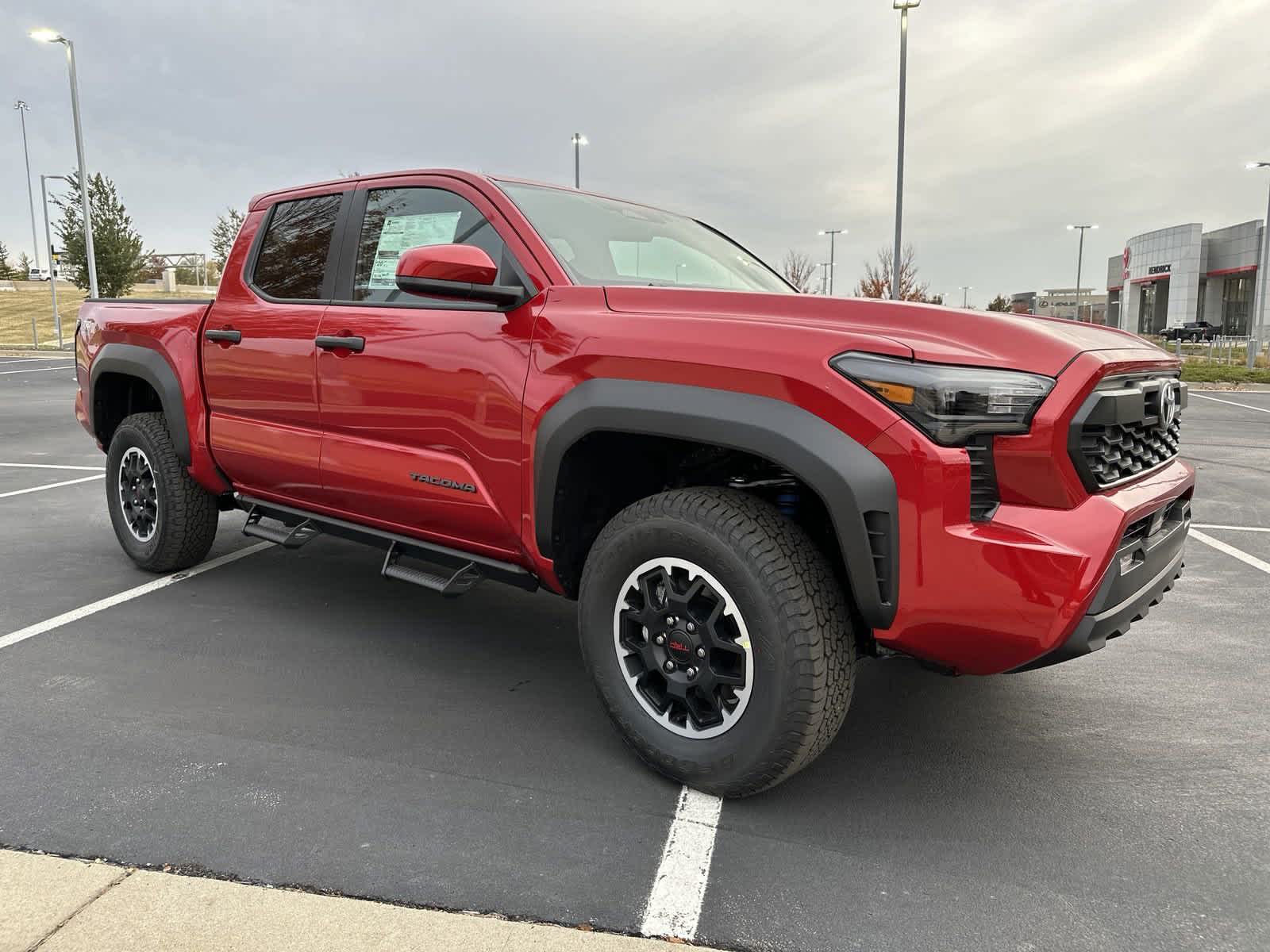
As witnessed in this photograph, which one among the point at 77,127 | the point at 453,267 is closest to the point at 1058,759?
the point at 453,267

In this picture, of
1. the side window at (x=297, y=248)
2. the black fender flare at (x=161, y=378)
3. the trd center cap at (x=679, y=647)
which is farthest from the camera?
the black fender flare at (x=161, y=378)

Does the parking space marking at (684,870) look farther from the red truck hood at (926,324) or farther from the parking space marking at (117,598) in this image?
the parking space marking at (117,598)

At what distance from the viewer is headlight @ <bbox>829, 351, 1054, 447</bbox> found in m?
2.27

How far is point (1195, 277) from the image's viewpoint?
58.3 metres

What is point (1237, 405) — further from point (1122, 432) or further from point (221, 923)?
point (221, 923)

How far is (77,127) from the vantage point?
26.4m

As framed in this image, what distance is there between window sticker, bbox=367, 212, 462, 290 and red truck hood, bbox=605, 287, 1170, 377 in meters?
0.99

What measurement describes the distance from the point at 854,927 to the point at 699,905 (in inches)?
14.2

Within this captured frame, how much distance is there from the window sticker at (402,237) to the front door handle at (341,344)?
0.24 m

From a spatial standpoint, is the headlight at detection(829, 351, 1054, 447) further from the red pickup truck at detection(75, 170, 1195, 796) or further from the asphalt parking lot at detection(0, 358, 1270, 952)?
the asphalt parking lot at detection(0, 358, 1270, 952)

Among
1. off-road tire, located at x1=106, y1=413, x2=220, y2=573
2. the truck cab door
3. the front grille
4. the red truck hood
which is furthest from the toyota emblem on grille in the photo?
off-road tire, located at x1=106, y1=413, x2=220, y2=573

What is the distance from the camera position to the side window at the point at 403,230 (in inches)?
134

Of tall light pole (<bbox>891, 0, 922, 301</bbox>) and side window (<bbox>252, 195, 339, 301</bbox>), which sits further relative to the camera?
tall light pole (<bbox>891, 0, 922, 301</bbox>)

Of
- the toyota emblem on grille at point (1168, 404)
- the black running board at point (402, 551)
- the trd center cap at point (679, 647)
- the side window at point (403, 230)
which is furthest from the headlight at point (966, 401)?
the side window at point (403, 230)
